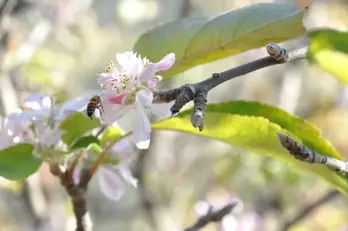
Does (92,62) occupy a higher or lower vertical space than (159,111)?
lower

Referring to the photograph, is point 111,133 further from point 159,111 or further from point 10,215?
point 10,215

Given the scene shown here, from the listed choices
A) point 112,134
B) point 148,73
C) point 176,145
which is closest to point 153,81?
point 148,73

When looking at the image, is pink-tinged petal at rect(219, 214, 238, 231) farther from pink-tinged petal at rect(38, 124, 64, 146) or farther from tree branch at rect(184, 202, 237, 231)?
Result: pink-tinged petal at rect(38, 124, 64, 146)

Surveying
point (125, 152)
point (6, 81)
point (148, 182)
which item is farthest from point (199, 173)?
point (125, 152)

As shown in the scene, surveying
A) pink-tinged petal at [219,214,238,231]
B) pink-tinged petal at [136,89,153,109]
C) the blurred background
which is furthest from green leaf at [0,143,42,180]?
the blurred background

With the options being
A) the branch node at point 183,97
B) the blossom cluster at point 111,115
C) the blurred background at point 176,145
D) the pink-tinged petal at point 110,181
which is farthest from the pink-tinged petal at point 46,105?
the blurred background at point 176,145

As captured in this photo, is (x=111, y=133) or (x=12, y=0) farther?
(x=12, y=0)

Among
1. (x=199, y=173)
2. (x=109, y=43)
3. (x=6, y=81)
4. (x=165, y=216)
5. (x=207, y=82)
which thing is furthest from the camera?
(x=109, y=43)

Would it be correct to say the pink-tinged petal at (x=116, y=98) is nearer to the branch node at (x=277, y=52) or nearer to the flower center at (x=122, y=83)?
the flower center at (x=122, y=83)

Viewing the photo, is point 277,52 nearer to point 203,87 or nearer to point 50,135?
point 203,87
